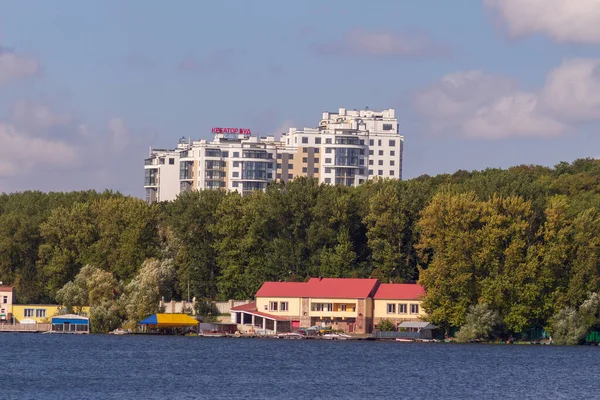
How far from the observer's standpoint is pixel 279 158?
631ft

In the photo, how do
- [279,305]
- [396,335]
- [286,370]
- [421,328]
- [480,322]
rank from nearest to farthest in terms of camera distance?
[286,370] → [480,322] → [421,328] → [396,335] → [279,305]

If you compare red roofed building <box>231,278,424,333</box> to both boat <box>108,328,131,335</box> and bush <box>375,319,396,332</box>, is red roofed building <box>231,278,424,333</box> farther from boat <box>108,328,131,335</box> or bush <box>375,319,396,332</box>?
boat <box>108,328,131,335</box>

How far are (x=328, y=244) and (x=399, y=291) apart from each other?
8870 mm

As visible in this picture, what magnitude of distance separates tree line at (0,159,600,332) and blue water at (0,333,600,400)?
5.22 m

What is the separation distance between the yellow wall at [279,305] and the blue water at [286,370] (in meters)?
8.68

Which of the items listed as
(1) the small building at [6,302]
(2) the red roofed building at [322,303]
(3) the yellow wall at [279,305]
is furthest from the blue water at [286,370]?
(1) the small building at [6,302]

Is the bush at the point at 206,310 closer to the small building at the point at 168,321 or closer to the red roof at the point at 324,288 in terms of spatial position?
the small building at the point at 168,321

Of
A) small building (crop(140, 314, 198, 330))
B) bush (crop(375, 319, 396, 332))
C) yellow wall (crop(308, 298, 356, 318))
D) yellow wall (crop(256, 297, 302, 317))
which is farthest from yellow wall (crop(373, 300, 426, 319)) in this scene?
small building (crop(140, 314, 198, 330))

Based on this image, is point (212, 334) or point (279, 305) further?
point (279, 305)

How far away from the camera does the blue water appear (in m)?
57.5

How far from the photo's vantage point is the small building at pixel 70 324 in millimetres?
103000

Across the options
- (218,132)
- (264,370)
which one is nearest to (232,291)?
(264,370)

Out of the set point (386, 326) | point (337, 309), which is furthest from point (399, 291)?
point (337, 309)

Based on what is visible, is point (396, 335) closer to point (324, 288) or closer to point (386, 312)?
point (386, 312)
